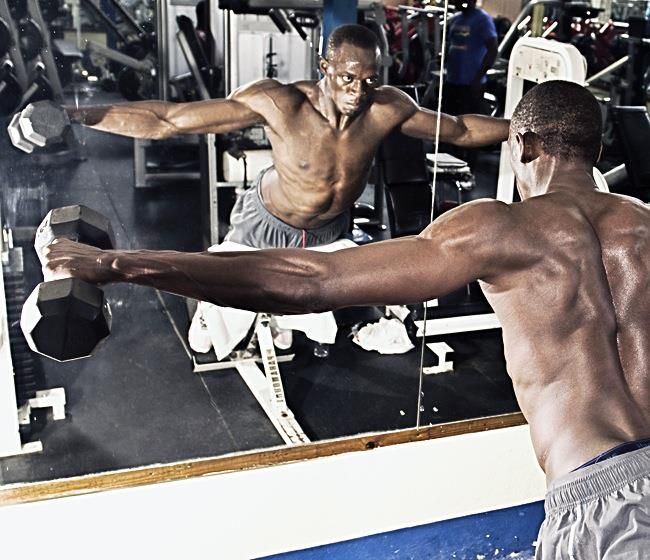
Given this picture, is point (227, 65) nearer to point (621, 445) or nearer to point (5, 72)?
point (5, 72)

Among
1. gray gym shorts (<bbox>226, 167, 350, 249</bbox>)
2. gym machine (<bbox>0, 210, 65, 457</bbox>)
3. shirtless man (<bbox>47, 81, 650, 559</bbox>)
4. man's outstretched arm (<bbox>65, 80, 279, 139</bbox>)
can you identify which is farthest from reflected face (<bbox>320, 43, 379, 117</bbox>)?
gym machine (<bbox>0, 210, 65, 457</bbox>)

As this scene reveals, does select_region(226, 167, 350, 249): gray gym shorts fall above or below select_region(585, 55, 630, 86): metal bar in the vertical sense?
below

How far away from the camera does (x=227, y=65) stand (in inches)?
103

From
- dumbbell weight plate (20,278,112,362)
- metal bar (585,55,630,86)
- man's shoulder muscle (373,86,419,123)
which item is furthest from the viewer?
metal bar (585,55,630,86)

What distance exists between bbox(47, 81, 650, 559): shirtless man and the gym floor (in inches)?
39.8

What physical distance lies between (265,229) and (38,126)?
775 mm

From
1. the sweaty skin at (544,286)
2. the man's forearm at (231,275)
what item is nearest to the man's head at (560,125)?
the sweaty skin at (544,286)

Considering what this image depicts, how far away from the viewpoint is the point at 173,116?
2.60m

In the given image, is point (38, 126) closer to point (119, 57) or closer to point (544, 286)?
point (119, 57)

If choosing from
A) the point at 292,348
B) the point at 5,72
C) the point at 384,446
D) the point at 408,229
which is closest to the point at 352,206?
the point at 408,229

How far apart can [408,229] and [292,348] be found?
0.59 metres

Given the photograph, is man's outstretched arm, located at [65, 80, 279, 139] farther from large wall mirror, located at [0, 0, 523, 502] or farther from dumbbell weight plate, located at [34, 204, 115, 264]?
dumbbell weight plate, located at [34, 204, 115, 264]

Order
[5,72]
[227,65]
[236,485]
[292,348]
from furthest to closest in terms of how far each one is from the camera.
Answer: [292,348]
[236,485]
[227,65]
[5,72]

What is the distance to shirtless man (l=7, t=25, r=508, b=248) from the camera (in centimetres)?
263
